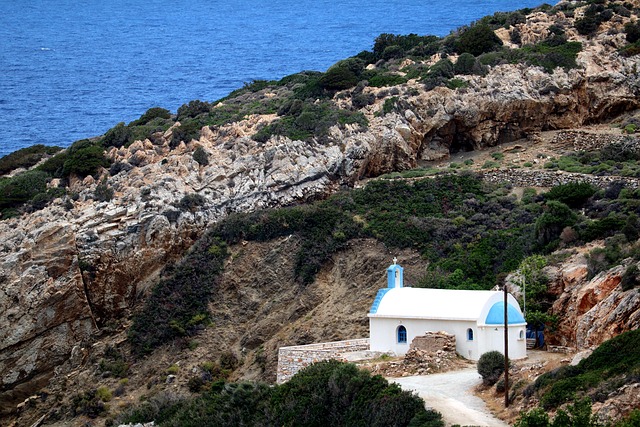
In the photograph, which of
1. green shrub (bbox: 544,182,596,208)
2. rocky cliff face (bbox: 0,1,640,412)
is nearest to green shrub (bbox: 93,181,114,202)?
rocky cliff face (bbox: 0,1,640,412)

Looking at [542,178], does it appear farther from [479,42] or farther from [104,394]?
[104,394]

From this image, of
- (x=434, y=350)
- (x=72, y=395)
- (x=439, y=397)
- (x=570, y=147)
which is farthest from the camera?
(x=570, y=147)

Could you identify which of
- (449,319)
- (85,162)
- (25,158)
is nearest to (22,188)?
(85,162)

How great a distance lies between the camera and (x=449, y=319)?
4891cm

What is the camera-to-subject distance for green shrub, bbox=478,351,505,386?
43.8m

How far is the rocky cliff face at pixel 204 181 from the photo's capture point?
61.1 meters

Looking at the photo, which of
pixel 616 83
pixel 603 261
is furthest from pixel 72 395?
pixel 616 83

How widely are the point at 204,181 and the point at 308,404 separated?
2084 centimetres

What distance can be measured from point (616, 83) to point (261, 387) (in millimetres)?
32117

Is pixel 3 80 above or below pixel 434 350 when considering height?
above

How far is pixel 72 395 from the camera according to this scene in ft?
195

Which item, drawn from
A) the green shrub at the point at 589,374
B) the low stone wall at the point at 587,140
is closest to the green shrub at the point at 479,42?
the low stone wall at the point at 587,140

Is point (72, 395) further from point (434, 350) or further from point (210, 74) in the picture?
point (210, 74)

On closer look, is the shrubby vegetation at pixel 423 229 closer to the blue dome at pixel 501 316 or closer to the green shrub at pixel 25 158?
the blue dome at pixel 501 316
